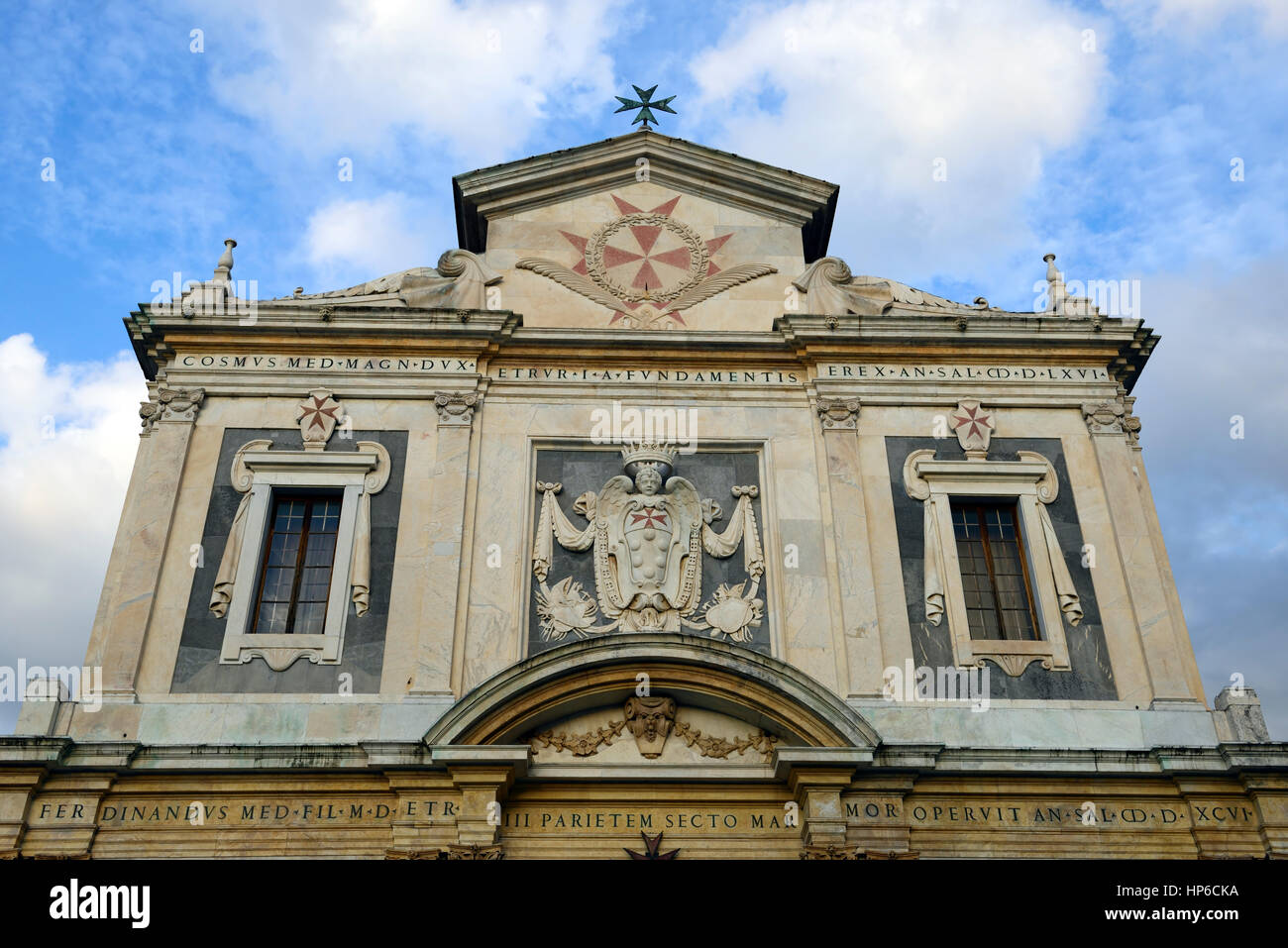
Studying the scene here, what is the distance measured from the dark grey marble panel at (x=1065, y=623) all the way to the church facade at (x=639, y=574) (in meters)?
0.04

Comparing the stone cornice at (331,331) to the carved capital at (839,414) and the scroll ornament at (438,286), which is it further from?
the carved capital at (839,414)

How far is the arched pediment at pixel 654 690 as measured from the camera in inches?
539

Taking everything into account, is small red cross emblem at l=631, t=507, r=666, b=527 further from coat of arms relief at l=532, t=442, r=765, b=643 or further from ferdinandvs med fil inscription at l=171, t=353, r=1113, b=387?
ferdinandvs med fil inscription at l=171, t=353, r=1113, b=387

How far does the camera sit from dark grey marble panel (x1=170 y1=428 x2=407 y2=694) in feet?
47.7

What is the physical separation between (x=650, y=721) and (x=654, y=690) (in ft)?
1.18

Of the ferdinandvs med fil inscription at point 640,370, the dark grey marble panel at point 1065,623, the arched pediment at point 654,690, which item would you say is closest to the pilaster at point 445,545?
the ferdinandvs med fil inscription at point 640,370

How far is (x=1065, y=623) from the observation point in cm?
1530

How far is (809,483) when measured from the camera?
16.2 metres

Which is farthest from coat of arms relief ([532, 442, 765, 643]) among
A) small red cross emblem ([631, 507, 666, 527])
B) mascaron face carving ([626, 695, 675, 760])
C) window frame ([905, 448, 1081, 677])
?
window frame ([905, 448, 1081, 677])

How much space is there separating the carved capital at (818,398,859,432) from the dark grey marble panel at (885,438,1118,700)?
1.76ft

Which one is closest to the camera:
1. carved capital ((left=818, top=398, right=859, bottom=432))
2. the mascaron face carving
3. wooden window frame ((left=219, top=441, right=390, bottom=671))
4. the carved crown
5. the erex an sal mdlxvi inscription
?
the mascaron face carving

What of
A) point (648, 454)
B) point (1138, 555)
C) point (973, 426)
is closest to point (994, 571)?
point (1138, 555)

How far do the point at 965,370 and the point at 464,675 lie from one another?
813 cm
